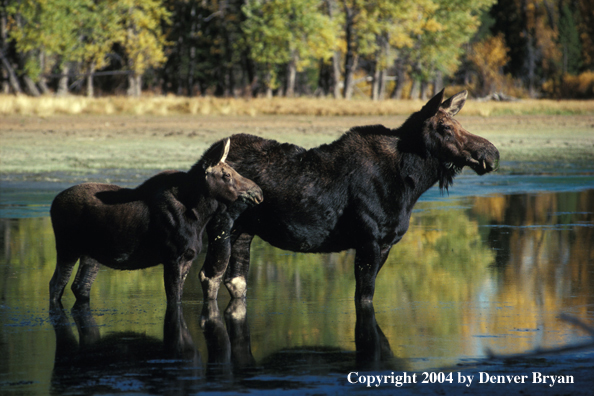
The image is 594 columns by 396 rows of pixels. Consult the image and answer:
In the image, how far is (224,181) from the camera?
755 cm

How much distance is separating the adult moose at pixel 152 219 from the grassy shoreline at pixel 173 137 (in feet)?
37.0

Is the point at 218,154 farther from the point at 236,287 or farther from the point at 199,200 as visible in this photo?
the point at 236,287

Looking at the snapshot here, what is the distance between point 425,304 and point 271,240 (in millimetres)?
1458

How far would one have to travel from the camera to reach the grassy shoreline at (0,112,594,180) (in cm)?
2100

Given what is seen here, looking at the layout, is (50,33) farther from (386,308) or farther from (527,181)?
(386,308)

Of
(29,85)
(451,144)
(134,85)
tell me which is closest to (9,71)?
(29,85)

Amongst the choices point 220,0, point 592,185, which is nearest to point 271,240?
point 592,185

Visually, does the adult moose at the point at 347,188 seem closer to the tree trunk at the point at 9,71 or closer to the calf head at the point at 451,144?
the calf head at the point at 451,144

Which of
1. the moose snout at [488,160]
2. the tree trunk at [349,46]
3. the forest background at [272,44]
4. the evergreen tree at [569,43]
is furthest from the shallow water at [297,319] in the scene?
the evergreen tree at [569,43]

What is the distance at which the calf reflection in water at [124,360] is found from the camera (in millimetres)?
5438

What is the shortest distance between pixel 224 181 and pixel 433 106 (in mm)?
1955

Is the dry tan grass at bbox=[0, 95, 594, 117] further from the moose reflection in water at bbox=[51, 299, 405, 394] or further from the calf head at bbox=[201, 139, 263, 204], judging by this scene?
the moose reflection in water at bbox=[51, 299, 405, 394]

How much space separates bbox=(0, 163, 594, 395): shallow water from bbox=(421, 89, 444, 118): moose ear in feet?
5.44

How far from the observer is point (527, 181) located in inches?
742
